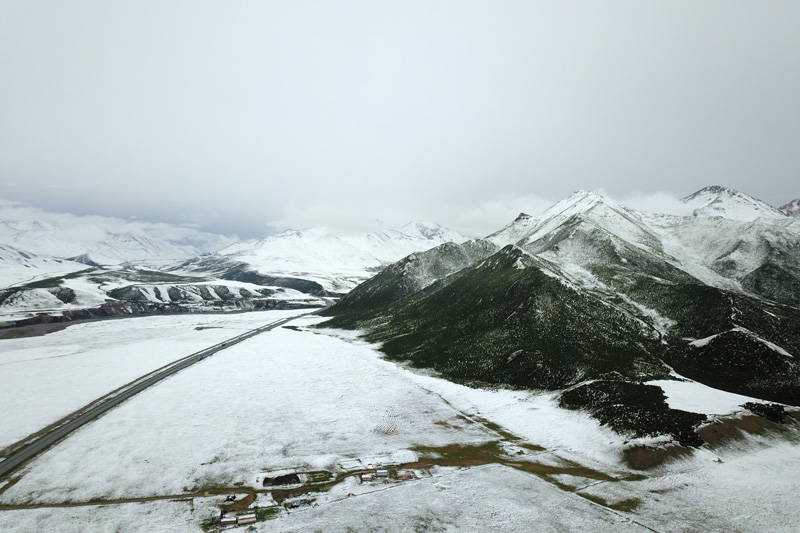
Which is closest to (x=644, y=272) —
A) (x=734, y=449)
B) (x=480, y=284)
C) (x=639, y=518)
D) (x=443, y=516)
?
(x=480, y=284)

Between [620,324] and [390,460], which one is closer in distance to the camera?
[390,460]

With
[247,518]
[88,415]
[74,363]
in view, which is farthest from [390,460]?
[74,363]

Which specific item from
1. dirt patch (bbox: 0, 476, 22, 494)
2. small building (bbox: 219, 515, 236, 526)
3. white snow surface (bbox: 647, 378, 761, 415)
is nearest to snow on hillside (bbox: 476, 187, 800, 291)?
white snow surface (bbox: 647, 378, 761, 415)

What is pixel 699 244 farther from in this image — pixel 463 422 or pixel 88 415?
pixel 88 415

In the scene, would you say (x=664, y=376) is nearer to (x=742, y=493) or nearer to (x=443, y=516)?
(x=742, y=493)

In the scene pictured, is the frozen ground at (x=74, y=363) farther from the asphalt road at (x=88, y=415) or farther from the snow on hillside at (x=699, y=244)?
the snow on hillside at (x=699, y=244)

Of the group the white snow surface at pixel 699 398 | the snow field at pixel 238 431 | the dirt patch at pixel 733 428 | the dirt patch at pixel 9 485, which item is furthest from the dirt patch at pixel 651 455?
the dirt patch at pixel 9 485

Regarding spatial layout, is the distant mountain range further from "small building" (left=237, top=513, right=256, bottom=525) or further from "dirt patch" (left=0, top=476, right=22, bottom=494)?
"dirt patch" (left=0, top=476, right=22, bottom=494)
